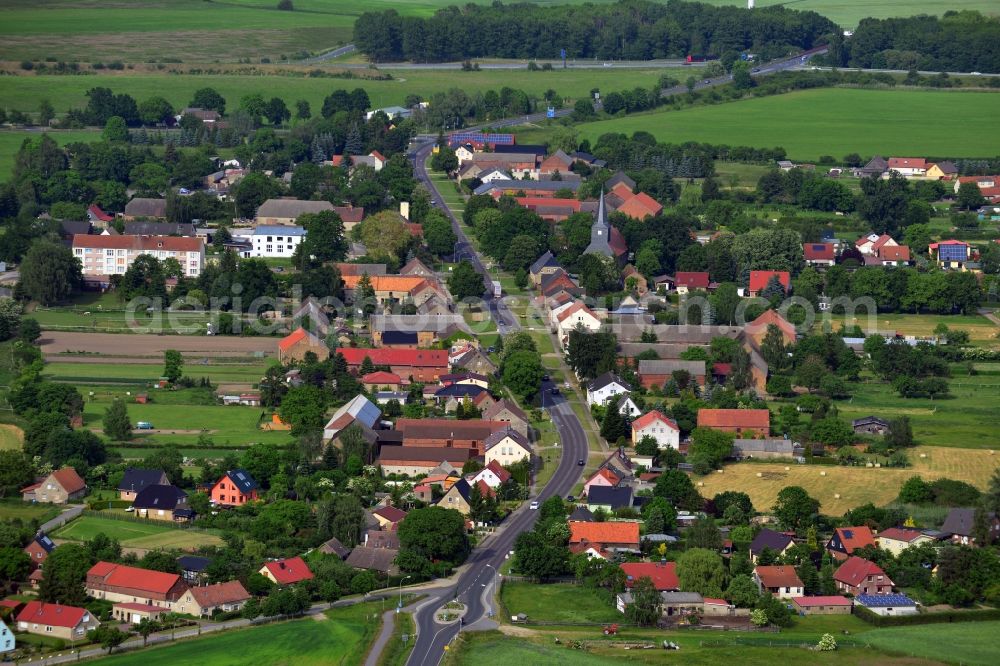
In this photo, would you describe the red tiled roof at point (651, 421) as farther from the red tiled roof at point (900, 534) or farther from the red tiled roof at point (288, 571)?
the red tiled roof at point (288, 571)

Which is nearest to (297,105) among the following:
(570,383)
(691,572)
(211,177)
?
(211,177)

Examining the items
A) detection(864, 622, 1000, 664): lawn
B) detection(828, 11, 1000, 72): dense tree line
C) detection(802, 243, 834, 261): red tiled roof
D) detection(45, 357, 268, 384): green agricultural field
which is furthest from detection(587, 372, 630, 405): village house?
detection(828, 11, 1000, 72): dense tree line

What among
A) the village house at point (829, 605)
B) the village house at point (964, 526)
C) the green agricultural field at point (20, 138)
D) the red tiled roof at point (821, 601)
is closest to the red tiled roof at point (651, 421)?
the village house at point (964, 526)

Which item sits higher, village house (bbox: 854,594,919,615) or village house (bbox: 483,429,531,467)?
village house (bbox: 483,429,531,467)

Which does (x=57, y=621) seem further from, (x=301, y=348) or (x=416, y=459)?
(x=301, y=348)

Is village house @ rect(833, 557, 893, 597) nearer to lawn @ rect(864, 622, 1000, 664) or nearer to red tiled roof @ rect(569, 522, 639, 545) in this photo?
lawn @ rect(864, 622, 1000, 664)

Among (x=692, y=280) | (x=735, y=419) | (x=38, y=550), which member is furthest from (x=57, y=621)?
(x=692, y=280)

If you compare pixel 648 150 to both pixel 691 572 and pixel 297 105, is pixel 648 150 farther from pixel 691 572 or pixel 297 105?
pixel 691 572
